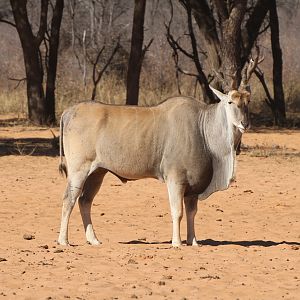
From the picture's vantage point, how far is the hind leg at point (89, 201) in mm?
10656

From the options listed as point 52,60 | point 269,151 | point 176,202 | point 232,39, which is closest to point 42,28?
point 52,60

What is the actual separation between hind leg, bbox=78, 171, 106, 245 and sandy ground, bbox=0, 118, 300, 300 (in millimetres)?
123

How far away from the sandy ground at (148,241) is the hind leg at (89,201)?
0.12m

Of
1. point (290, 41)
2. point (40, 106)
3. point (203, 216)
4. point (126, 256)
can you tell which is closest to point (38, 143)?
point (40, 106)

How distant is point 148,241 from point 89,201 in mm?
844

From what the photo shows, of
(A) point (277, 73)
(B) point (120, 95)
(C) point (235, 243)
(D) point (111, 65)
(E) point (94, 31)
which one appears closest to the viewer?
(C) point (235, 243)

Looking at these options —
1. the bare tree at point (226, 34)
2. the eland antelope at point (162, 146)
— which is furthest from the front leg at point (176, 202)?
the bare tree at point (226, 34)

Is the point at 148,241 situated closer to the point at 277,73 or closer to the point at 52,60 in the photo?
the point at 52,60

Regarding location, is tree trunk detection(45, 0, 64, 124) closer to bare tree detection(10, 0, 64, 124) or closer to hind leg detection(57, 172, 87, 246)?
bare tree detection(10, 0, 64, 124)

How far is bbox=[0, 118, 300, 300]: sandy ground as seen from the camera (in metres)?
8.27

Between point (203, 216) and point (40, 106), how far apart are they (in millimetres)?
13235

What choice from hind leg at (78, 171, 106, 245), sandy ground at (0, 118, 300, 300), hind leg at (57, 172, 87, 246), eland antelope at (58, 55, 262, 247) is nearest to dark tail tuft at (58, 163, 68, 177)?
eland antelope at (58, 55, 262, 247)

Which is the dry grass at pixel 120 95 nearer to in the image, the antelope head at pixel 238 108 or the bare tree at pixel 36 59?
the bare tree at pixel 36 59

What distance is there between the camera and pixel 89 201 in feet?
35.3
